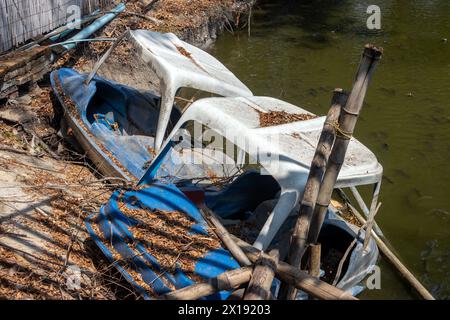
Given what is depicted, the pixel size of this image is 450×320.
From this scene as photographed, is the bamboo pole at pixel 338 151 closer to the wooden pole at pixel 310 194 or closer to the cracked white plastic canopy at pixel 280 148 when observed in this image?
the wooden pole at pixel 310 194

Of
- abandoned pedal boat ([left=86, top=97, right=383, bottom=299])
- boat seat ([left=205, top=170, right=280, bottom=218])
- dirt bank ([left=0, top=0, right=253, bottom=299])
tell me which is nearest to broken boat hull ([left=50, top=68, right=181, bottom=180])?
dirt bank ([left=0, top=0, right=253, bottom=299])

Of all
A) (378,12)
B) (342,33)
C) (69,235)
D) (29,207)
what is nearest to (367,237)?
(69,235)

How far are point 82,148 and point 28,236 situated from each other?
2.67m

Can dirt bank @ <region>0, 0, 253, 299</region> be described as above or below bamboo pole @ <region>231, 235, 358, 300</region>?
below

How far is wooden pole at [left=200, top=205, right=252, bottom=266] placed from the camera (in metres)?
5.03

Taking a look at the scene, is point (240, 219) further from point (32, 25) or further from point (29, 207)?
point (32, 25)

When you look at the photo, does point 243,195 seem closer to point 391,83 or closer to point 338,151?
point 338,151

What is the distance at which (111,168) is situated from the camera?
321 inches

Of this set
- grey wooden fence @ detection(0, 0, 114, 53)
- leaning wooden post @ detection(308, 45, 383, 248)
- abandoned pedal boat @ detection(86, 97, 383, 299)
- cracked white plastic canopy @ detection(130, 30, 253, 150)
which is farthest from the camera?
grey wooden fence @ detection(0, 0, 114, 53)

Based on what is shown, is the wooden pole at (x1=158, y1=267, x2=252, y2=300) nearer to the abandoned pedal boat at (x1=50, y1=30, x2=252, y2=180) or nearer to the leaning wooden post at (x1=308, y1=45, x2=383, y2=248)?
the leaning wooden post at (x1=308, y1=45, x2=383, y2=248)

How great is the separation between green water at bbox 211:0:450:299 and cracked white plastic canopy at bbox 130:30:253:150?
3.29 metres

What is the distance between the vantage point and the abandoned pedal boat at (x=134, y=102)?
27.0ft

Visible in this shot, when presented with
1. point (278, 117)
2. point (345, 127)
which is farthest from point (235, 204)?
point (345, 127)

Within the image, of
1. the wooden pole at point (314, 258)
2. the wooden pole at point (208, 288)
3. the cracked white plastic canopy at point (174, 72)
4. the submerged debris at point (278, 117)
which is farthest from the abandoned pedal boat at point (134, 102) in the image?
the wooden pole at point (208, 288)
